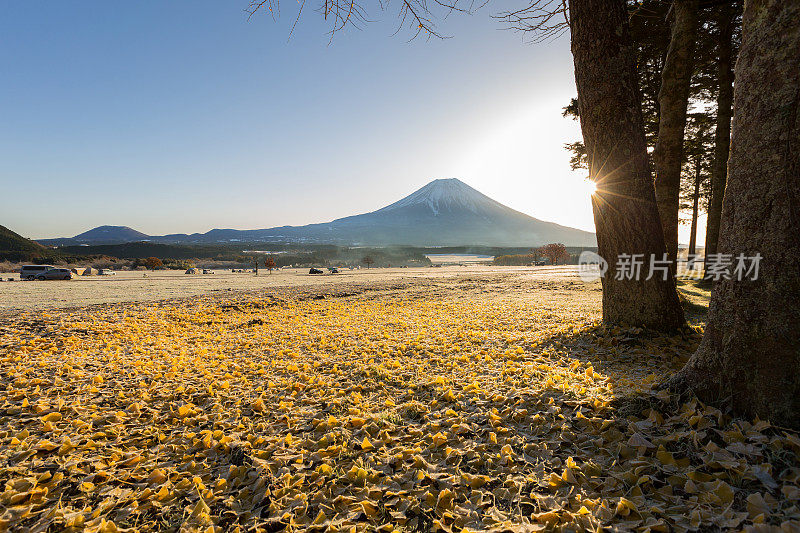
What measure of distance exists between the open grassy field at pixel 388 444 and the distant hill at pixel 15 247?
91249mm

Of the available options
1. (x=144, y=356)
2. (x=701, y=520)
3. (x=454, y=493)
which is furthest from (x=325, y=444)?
(x=144, y=356)

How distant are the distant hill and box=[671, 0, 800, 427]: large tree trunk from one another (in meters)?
95.6

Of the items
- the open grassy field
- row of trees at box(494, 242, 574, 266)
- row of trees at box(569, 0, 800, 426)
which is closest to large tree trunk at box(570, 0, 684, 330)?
the open grassy field

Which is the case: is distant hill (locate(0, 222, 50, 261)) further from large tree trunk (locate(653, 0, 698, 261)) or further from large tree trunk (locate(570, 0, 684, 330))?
large tree trunk (locate(653, 0, 698, 261))

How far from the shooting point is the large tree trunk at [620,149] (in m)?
4.63

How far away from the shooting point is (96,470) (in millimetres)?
2299

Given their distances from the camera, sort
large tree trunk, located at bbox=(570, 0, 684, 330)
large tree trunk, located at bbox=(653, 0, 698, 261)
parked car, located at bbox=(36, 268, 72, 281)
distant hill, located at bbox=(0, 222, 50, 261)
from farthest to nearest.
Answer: distant hill, located at bbox=(0, 222, 50, 261) → parked car, located at bbox=(36, 268, 72, 281) → large tree trunk, located at bbox=(653, 0, 698, 261) → large tree trunk, located at bbox=(570, 0, 684, 330)

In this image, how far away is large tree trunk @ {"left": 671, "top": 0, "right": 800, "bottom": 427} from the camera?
7.53 ft

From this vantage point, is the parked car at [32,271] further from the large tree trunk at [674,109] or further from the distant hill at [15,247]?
the distant hill at [15,247]

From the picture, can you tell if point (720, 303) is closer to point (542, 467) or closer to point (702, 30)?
point (542, 467)

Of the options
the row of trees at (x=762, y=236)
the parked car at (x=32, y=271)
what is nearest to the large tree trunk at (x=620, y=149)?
the row of trees at (x=762, y=236)

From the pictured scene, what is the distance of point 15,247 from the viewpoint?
75125 mm

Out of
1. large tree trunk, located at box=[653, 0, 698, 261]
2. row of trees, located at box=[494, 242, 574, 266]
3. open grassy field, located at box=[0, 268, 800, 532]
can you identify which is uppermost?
large tree trunk, located at box=[653, 0, 698, 261]

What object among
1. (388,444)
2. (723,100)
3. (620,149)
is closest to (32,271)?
(388,444)
